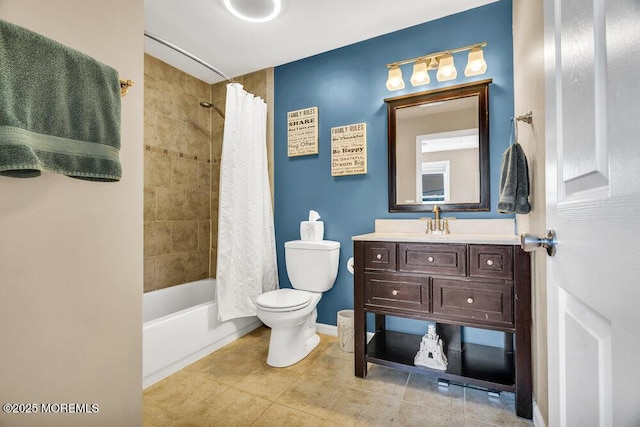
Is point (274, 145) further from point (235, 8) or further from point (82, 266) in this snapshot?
point (82, 266)

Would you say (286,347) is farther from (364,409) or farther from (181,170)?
(181,170)

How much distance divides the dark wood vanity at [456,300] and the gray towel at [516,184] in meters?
0.20

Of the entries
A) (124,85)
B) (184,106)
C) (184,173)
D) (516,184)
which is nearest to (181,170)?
(184,173)

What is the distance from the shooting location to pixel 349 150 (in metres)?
2.37

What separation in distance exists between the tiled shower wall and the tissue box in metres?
0.67

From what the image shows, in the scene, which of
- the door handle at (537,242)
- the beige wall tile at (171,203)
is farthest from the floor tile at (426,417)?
the beige wall tile at (171,203)

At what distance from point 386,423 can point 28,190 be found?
1.73m

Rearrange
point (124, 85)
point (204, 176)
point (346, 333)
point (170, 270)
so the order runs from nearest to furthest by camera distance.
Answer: point (124, 85) → point (346, 333) → point (170, 270) → point (204, 176)

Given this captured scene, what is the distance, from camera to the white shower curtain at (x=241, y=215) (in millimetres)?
2268

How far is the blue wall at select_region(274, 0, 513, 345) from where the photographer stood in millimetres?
1926

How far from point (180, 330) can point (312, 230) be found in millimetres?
1187

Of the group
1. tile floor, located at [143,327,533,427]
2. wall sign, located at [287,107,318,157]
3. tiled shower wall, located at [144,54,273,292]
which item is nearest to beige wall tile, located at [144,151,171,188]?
tiled shower wall, located at [144,54,273,292]

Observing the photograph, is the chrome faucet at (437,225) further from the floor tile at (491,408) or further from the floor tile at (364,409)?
the floor tile at (364,409)

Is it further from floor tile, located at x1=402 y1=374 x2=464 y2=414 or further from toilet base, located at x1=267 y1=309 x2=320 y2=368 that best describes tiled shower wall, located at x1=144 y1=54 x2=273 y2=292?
floor tile, located at x1=402 y1=374 x2=464 y2=414
